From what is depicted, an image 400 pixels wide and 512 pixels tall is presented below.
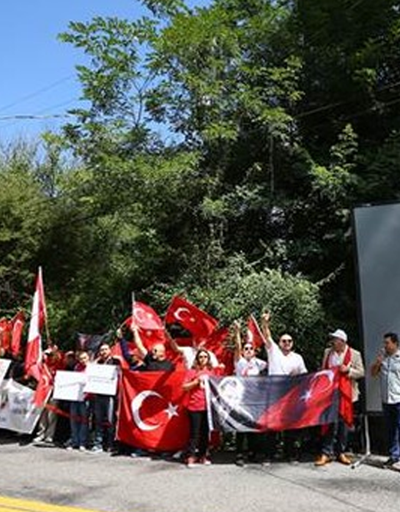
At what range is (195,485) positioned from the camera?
929cm

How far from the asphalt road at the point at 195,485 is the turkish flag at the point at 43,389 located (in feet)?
5.29

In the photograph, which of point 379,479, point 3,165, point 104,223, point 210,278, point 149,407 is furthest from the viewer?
point 3,165

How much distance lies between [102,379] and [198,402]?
6.36 ft

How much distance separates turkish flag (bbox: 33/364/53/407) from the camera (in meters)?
13.0

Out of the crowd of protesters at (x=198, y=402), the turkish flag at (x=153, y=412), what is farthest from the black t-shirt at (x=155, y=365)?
the turkish flag at (x=153, y=412)

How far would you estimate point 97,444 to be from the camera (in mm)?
12195

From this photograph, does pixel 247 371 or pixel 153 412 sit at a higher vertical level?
pixel 247 371

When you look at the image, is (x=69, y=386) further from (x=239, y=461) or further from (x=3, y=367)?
(x=239, y=461)

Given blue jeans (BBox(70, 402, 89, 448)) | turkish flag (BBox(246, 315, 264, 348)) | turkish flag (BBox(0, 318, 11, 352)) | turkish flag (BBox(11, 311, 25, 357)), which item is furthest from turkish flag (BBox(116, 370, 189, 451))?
turkish flag (BBox(0, 318, 11, 352))

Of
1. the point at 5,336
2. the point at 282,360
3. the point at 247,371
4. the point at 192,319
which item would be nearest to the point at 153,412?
the point at 247,371

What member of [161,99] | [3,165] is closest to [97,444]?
[161,99]

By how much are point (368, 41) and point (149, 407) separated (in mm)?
10524

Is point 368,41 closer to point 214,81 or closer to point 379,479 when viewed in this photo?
point 214,81

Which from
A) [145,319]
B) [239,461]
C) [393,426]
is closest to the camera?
[393,426]
